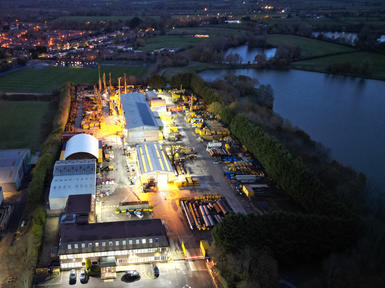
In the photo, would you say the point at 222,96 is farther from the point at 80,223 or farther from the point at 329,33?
the point at 329,33

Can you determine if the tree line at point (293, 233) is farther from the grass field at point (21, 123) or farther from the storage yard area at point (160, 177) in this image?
the grass field at point (21, 123)

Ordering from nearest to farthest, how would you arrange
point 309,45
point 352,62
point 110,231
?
1. point 110,231
2. point 352,62
3. point 309,45

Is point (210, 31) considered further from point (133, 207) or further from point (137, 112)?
point (133, 207)

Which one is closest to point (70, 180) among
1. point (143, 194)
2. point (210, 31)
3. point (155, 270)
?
point (143, 194)

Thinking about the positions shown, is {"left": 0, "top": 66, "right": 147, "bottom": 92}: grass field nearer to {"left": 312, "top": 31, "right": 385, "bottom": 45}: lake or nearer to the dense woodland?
the dense woodland

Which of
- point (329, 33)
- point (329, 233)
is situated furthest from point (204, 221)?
point (329, 33)

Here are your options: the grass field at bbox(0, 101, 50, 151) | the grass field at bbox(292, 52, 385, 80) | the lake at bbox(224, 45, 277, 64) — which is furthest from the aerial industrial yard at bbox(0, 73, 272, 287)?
the lake at bbox(224, 45, 277, 64)
